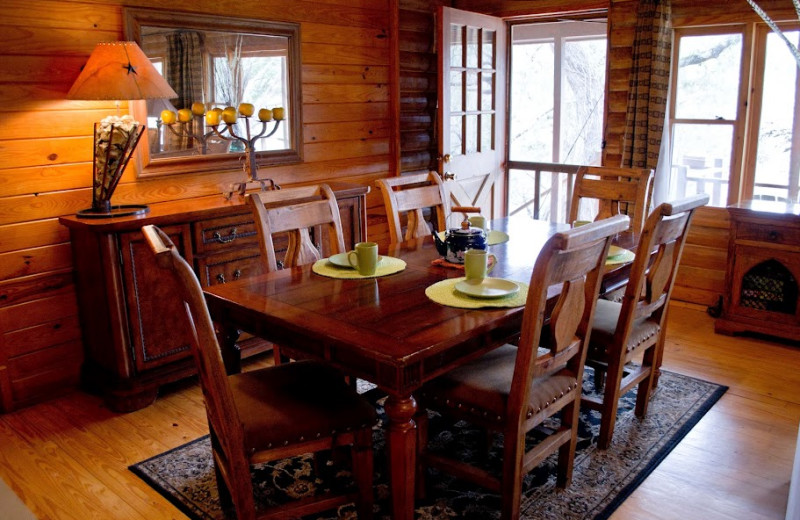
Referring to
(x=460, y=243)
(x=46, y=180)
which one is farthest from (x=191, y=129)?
(x=460, y=243)

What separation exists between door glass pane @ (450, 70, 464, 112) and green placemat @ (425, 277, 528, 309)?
257 cm

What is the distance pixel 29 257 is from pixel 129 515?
1.36m

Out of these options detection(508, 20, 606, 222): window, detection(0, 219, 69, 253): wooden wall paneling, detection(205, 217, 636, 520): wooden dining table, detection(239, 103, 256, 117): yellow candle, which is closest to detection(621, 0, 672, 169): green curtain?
detection(205, 217, 636, 520): wooden dining table

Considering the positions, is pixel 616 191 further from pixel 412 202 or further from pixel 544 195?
pixel 544 195

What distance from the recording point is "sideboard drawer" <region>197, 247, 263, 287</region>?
3143mm

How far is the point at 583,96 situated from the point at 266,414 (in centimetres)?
619

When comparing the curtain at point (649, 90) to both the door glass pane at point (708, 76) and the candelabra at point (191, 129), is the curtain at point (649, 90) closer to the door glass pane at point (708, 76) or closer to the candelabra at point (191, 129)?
the door glass pane at point (708, 76)

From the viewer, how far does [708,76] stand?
4.20 m

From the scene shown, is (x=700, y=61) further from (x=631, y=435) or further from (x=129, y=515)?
(x=129, y=515)

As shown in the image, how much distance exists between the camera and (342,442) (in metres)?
1.94

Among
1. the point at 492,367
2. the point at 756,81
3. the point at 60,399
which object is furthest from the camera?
the point at 756,81

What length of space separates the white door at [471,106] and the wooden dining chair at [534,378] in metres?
2.23

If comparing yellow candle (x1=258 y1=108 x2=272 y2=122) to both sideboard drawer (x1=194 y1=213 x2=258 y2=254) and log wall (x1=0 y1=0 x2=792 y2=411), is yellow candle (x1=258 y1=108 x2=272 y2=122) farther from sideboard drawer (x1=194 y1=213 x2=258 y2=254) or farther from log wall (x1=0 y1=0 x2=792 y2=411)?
sideboard drawer (x1=194 y1=213 x2=258 y2=254)

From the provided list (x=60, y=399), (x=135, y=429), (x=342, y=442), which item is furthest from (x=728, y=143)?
(x=60, y=399)
